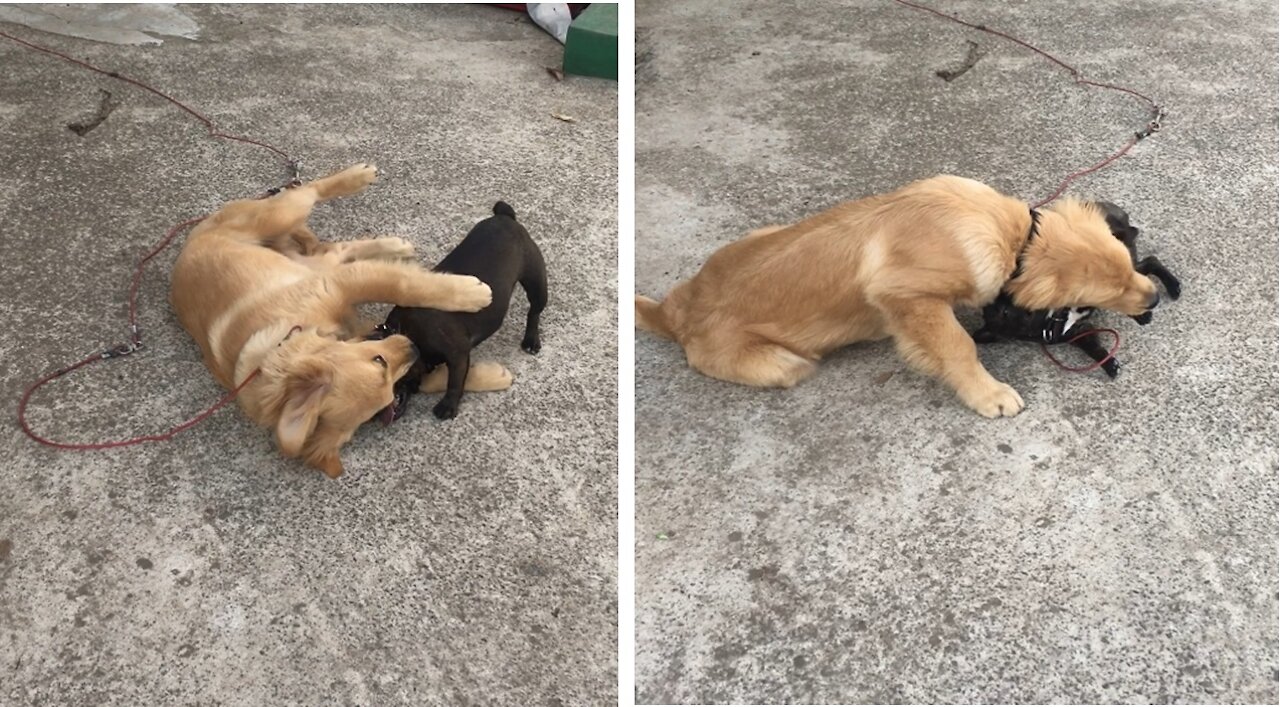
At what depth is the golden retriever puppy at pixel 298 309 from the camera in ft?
8.51

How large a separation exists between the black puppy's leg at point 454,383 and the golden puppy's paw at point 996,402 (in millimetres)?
1636

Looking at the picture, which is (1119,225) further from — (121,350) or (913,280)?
(121,350)

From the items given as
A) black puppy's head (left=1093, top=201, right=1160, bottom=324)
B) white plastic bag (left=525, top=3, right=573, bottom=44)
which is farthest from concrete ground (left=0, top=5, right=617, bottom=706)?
black puppy's head (left=1093, top=201, right=1160, bottom=324)

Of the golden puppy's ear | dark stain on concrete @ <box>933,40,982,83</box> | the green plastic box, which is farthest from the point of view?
the green plastic box

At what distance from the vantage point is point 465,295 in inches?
113

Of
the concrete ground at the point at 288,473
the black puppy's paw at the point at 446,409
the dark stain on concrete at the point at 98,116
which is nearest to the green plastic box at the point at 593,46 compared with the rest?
the concrete ground at the point at 288,473

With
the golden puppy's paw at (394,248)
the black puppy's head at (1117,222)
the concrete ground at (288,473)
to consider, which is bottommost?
the concrete ground at (288,473)

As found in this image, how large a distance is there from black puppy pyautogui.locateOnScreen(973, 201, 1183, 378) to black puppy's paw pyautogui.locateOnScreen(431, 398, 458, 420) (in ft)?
5.91

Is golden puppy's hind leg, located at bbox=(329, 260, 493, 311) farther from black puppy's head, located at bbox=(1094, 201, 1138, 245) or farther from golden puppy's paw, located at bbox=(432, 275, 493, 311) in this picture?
black puppy's head, located at bbox=(1094, 201, 1138, 245)

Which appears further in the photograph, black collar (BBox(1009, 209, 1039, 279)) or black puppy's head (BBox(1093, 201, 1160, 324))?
black puppy's head (BBox(1093, 201, 1160, 324))

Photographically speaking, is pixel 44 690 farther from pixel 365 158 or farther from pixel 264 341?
pixel 365 158

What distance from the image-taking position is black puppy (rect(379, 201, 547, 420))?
2885mm

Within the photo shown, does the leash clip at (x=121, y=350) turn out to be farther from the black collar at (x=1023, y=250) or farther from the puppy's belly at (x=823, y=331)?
the black collar at (x=1023, y=250)

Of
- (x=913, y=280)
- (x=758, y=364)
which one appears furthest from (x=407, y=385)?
(x=913, y=280)
